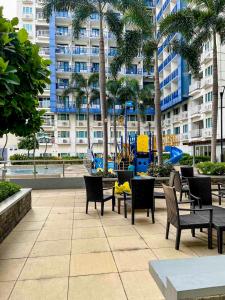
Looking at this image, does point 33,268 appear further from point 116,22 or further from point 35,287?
point 116,22

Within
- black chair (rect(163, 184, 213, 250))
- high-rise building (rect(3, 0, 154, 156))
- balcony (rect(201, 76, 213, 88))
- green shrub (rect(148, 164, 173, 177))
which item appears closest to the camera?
black chair (rect(163, 184, 213, 250))

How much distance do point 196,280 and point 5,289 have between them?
2.59 metres

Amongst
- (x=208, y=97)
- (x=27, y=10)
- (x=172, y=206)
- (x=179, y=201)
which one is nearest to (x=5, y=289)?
(x=172, y=206)

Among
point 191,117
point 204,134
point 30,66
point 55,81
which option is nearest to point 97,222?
point 30,66

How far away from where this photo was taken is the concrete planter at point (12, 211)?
17.7 feet

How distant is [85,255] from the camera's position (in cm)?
450

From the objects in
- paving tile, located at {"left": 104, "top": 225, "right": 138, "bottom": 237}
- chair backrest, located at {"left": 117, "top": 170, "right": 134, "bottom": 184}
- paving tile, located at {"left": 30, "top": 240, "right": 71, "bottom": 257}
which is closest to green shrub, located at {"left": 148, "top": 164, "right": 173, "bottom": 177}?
chair backrest, located at {"left": 117, "top": 170, "right": 134, "bottom": 184}

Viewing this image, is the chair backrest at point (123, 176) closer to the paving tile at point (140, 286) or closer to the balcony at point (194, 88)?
the paving tile at point (140, 286)

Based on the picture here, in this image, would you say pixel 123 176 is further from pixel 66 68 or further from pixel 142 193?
pixel 66 68

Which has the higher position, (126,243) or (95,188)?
(95,188)

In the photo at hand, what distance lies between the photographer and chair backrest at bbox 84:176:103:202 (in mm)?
7332

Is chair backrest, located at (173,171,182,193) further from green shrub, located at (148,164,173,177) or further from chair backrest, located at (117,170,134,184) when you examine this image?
green shrub, located at (148,164,173,177)

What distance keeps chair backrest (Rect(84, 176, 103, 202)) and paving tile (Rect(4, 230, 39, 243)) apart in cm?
185

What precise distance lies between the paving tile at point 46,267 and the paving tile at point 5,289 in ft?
0.62
